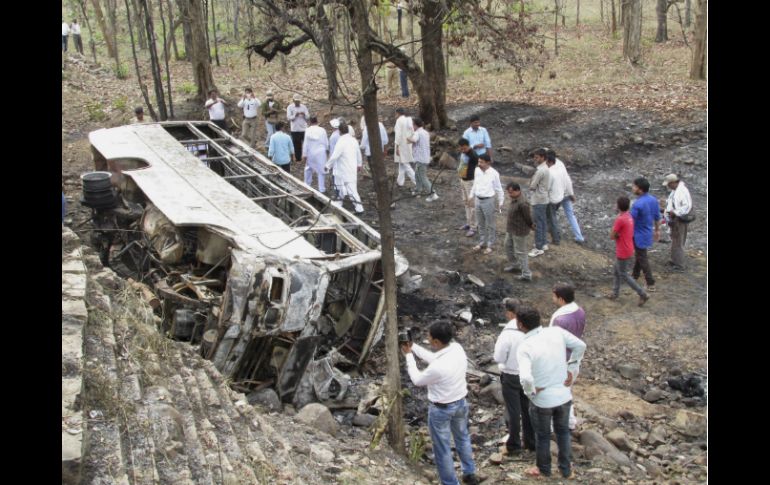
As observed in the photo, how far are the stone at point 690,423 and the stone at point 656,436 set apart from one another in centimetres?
18

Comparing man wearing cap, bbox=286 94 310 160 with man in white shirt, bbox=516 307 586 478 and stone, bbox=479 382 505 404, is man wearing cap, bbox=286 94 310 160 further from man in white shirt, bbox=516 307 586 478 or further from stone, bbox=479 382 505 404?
man in white shirt, bbox=516 307 586 478

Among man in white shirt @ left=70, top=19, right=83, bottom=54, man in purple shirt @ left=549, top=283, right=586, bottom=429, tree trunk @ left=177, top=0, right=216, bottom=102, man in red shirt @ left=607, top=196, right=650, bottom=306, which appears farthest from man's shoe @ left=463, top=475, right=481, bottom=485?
man in white shirt @ left=70, top=19, right=83, bottom=54

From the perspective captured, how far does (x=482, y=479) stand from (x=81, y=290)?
12.9ft

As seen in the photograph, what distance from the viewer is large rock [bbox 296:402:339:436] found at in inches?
272

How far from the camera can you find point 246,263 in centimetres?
736

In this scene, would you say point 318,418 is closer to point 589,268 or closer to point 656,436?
point 656,436

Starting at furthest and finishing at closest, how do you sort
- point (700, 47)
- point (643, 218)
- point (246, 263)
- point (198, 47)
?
point (700, 47), point (198, 47), point (643, 218), point (246, 263)

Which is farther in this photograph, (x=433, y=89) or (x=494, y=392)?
(x=433, y=89)

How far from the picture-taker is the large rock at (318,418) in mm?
6918

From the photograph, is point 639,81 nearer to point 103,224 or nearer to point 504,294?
point 504,294

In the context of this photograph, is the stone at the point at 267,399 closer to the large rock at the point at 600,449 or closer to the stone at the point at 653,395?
the large rock at the point at 600,449

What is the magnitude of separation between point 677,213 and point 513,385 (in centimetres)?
533

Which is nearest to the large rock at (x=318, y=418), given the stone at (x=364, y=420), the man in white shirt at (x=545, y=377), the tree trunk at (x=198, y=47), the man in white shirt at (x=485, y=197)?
the stone at (x=364, y=420)

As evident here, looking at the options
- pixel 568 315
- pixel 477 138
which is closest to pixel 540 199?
pixel 477 138
